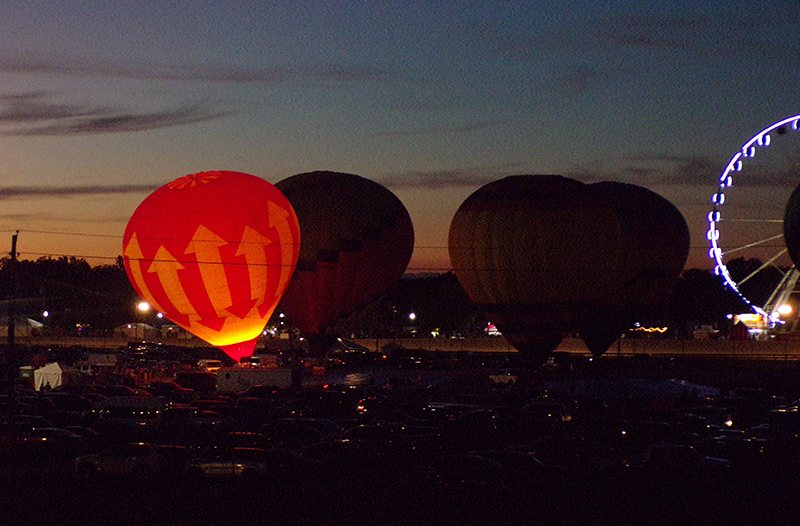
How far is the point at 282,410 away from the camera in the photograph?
122 ft

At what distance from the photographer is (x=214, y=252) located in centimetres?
4278

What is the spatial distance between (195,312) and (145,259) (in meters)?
2.82

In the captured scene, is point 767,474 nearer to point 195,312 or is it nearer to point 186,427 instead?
point 186,427

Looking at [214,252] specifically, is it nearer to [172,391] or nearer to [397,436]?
[172,391]

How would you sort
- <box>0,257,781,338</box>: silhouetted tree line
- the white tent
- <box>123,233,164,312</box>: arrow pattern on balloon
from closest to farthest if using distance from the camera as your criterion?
1. <box>123,233,164,312</box>: arrow pattern on balloon
2. the white tent
3. <box>0,257,781,338</box>: silhouetted tree line

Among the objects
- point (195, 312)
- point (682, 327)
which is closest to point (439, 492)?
point (195, 312)

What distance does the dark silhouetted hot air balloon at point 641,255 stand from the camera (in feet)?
208

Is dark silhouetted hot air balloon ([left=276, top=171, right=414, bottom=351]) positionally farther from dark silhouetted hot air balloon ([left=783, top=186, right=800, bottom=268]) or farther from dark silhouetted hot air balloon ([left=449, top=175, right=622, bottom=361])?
dark silhouetted hot air balloon ([left=783, top=186, right=800, bottom=268])

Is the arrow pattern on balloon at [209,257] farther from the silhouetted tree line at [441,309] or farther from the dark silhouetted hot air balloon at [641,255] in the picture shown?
the silhouetted tree line at [441,309]

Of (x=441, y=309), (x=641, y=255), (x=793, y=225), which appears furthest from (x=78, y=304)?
(x=793, y=225)

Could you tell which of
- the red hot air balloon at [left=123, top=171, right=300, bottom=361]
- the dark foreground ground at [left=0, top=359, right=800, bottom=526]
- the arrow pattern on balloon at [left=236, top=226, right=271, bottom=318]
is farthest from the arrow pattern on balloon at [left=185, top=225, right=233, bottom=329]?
the dark foreground ground at [left=0, top=359, right=800, bottom=526]

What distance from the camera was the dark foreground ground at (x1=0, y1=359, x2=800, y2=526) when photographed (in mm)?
20328

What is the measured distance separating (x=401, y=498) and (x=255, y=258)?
22.5 m

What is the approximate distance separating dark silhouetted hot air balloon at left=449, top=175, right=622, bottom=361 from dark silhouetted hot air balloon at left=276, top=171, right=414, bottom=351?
410 cm
